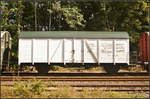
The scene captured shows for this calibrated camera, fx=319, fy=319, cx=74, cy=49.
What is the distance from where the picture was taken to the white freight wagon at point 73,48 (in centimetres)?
2092

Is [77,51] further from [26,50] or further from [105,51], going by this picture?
[26,50]

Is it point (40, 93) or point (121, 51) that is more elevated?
point (121, 51)

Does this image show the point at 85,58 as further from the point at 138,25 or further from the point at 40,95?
the point at 138,25

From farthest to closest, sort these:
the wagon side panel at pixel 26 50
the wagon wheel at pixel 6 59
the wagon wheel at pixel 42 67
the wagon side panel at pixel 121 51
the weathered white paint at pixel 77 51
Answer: the wagon wheel at pixel 6 59, the wagon side panel at pixel 121 51, the weathered white paint at pixel 77 51, the wagon wheel at pixel 42 67, the wagon side panel at pixel 26 50

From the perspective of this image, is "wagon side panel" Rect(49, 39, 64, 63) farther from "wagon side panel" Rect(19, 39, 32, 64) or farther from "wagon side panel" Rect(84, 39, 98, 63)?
"wagon side panel" Rect(84, 39, 98, 63)

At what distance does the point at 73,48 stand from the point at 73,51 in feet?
0.66

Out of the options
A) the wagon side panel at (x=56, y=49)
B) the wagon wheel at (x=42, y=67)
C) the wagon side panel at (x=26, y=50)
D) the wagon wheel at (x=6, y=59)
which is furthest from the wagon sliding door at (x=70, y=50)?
the wagon wheel at (x=6, y=59)

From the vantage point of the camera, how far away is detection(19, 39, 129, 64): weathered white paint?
20922mm

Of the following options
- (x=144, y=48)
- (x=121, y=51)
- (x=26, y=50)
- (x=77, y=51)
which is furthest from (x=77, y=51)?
(x=144, y=48)

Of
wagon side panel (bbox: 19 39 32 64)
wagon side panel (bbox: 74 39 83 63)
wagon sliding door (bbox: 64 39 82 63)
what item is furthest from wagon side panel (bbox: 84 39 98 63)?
wagon side panel (bbox: 19 39 32 64)

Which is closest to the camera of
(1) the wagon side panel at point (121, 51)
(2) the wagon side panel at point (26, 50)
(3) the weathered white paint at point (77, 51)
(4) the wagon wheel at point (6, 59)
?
(2) the wagon side panel at point (26, 50)

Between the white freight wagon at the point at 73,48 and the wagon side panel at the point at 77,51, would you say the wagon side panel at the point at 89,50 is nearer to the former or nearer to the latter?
the white freight wagon at the point at 73,48

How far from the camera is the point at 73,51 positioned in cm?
2106

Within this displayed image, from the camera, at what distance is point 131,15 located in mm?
35812
